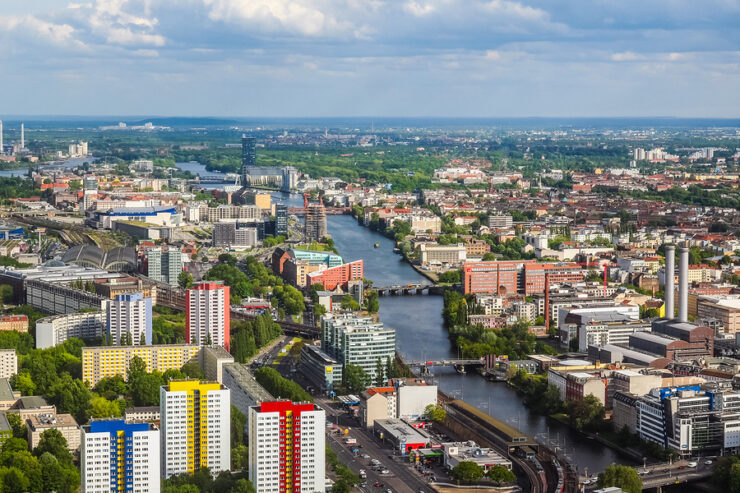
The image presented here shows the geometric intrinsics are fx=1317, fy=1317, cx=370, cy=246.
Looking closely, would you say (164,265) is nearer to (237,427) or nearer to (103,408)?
(103,408)

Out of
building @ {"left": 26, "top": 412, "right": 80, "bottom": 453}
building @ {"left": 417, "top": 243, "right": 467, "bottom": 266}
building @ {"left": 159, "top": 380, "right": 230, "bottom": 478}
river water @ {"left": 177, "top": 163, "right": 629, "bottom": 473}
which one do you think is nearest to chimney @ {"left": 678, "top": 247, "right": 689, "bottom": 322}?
river water @ {"left": 177, "top": 163, "right": 629, "bottom": 473}

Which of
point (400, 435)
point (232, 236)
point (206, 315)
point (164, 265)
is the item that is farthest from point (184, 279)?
point (400, 435)

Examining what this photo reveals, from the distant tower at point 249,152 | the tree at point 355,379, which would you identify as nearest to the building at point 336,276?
the tree at point 355,379

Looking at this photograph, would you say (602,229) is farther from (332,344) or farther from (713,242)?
(332,344)

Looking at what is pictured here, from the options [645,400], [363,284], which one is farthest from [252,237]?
[645,400]

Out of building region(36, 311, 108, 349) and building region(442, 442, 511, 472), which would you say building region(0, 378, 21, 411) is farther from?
building region(442, 442, 511, 472)

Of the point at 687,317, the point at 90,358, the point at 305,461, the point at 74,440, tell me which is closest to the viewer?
the point at 305,461

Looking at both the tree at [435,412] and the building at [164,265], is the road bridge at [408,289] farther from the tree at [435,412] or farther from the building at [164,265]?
the tree at [435,412]
